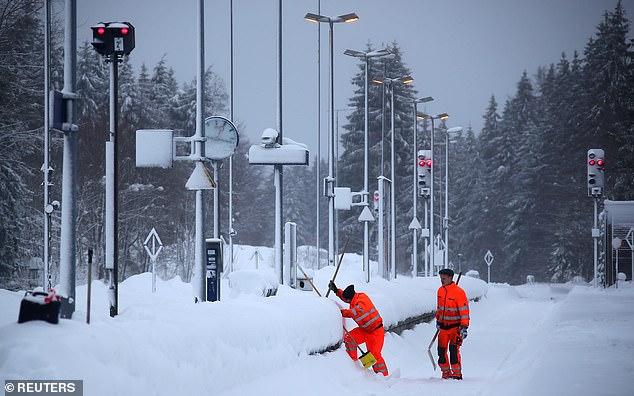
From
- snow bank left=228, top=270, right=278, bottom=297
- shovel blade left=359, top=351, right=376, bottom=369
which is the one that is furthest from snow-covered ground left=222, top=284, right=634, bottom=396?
snow bank left=228, top=270, right=278, bottom=297

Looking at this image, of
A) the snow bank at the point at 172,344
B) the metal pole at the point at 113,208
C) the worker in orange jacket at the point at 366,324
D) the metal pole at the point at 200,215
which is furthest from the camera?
the metal pole at the point at 200,215

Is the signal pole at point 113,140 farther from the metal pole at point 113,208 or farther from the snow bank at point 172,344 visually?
the snow bank at point 172,344

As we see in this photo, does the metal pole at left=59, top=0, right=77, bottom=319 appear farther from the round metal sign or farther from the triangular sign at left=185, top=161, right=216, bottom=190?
the round metal sign

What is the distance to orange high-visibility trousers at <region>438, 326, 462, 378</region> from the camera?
19.3 meters

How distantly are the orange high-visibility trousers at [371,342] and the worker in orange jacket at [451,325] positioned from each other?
46.2 inches

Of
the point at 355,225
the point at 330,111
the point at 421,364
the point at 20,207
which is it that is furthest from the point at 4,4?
the point at 355,225

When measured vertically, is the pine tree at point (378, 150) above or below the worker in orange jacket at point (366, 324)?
above

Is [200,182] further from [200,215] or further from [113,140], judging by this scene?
[113,140]

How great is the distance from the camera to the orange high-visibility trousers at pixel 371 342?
61.5 ft

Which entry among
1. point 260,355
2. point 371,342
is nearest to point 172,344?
point 260,355

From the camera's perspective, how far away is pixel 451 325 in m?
19.6

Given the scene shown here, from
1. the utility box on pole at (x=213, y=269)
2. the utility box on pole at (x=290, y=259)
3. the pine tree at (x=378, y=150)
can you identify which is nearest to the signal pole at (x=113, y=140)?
the utility box on pole at (x=213, y=269)

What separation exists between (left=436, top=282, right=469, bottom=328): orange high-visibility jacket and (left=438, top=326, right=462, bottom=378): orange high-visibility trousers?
0.43ft

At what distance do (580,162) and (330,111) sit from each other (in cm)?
5696
